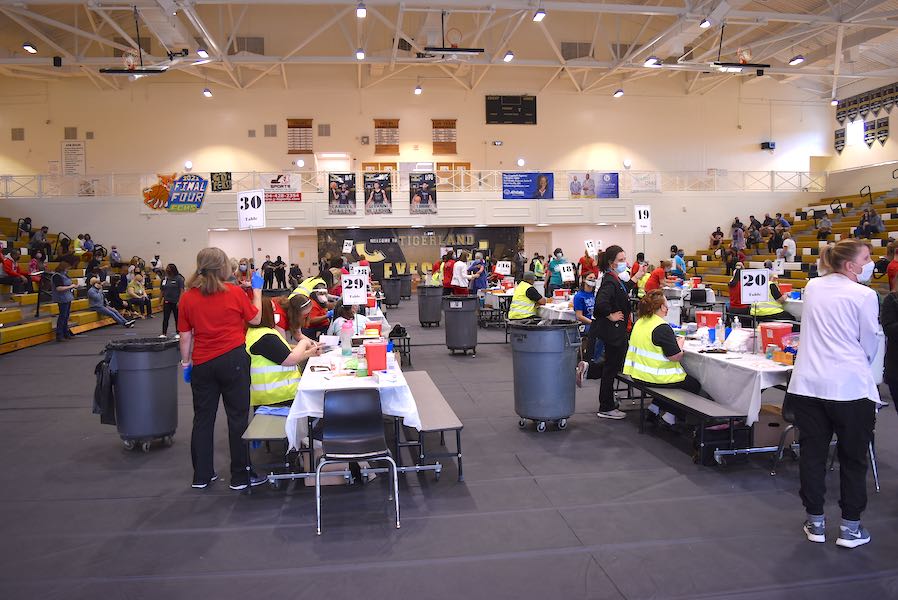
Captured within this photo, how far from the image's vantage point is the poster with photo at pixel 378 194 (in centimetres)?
2105

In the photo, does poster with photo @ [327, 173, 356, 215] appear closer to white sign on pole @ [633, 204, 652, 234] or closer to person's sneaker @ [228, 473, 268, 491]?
white sign on pole @ [633, 204, 652, 234]

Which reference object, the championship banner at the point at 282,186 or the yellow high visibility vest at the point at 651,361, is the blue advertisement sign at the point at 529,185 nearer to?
the championship banner at the point at 282,186

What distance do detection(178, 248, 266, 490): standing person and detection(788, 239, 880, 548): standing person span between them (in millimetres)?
3371

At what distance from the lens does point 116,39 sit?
2269cm

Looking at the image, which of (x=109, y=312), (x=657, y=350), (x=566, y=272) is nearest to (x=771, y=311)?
(x=657, y=350)

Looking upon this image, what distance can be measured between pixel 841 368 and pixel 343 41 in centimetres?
2303

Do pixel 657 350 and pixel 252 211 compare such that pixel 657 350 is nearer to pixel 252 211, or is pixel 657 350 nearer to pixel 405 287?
pixel 252 211

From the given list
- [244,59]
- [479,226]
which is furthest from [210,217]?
[479,226]

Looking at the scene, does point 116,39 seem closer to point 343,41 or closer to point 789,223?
point 343,41

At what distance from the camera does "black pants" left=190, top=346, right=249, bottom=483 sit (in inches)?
170

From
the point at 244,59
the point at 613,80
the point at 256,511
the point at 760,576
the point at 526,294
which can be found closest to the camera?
the point at 760,576

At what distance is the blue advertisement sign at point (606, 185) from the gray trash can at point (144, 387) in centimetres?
1887

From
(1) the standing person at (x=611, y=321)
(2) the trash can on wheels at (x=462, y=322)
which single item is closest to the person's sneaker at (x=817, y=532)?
(1) the standing person at (x=611, y=321)

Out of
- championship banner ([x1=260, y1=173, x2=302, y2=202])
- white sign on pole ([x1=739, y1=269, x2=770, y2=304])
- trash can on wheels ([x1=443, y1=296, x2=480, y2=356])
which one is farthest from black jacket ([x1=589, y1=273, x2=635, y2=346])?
championship banner ([x1=260, y1=173, x2=302, y2=202])
